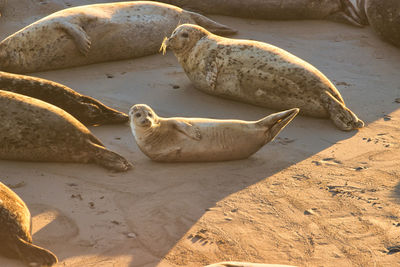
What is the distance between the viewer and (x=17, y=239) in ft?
11.0

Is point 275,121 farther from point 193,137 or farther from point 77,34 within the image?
point 77,34

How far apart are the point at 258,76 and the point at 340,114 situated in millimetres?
880

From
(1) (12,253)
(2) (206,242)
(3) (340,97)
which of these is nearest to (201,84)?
(3) (340,97)

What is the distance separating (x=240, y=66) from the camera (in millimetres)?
6148

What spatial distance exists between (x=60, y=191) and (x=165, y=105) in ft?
7.00

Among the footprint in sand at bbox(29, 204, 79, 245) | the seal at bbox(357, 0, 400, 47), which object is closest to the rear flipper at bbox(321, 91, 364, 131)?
the seal at bbox(357, 0, 400, 47)

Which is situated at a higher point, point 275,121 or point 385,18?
point 385,18

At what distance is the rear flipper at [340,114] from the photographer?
5586 mm

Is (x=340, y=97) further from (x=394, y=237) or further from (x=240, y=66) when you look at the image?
(x=394, y=237)

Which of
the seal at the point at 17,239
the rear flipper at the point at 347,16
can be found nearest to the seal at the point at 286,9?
the rear flipper at the point at 347,16

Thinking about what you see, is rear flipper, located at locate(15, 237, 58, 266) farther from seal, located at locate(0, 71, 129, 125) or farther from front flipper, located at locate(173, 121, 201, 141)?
seal, located at locate(0, 71, 129, 125)

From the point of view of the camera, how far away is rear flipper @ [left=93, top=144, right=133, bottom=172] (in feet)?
14.8

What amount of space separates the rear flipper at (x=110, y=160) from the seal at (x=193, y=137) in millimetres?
213

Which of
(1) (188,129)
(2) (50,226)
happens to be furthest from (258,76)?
(2) (50,226)
